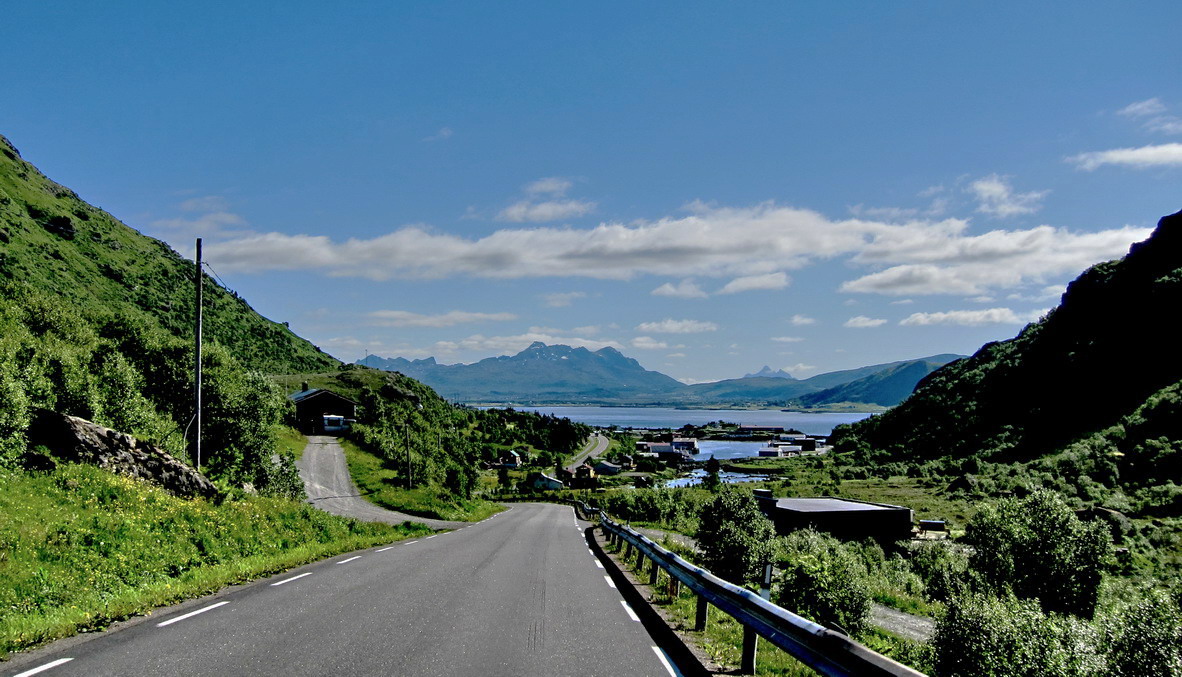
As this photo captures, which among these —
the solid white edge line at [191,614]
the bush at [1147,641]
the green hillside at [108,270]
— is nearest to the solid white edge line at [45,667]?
the solid white edge line at [191,614]

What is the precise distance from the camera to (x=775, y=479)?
146 meters

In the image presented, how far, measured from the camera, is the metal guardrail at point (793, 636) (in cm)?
473

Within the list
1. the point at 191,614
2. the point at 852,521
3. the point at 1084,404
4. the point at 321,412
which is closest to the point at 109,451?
the point at 191,614

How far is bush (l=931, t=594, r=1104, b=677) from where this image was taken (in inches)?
418

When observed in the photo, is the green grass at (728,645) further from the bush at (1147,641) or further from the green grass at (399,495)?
the green grass at (399,495)

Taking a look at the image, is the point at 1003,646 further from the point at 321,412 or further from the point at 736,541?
the point at 321,412

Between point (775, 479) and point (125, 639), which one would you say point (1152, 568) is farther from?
point (775, 479)

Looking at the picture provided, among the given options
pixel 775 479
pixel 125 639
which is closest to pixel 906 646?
pixel 125 639

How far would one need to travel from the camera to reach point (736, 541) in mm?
22797

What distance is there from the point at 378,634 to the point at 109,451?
15.5 metres

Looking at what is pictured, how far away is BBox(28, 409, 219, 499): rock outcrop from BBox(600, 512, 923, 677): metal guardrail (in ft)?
58.4

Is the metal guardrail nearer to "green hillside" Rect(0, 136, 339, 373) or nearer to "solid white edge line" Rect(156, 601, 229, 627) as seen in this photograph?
"solid white edge line" Rect(156, 601, 229, 627)

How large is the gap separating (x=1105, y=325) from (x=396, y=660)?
17576cm

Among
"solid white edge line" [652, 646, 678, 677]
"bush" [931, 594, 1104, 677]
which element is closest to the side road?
"bush" [931, 594, 1104, 677]
